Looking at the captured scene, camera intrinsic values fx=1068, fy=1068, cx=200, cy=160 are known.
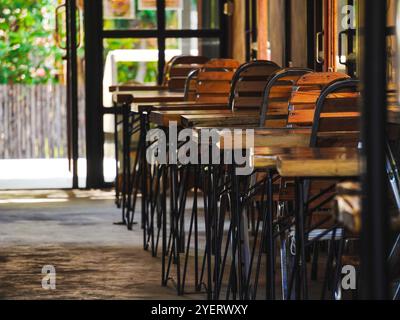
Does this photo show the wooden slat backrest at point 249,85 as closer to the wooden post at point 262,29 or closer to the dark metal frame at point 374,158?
the wooden post at point 262,29

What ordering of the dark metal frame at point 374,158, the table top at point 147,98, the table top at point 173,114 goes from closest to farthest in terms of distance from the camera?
the dark metal frame at point 374,158
the table top at point 173,114
the table top at point 147,98

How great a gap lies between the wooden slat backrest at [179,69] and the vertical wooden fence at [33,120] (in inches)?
144

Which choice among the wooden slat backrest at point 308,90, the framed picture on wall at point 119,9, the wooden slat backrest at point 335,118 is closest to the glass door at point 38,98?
the framed picture on wall at point 119,9

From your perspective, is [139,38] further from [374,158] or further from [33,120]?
[374,158]

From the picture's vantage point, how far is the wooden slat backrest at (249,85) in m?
5.28

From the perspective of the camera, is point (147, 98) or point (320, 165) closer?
point (320, 165)

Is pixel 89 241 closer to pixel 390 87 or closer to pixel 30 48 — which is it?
pixel 390 87

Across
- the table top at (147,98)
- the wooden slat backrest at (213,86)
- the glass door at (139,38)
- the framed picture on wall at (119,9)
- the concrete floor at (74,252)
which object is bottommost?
the concrete floor at (74,252)

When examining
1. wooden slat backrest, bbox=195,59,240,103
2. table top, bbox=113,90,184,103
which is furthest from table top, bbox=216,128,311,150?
table top, bbox=113,90,184,103

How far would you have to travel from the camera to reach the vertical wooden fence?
37.3ft

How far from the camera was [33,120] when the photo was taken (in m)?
11.6

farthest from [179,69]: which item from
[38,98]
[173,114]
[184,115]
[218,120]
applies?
[38,98]

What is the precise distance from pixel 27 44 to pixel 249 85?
384 inches

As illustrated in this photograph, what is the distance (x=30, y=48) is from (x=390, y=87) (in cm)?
1086
